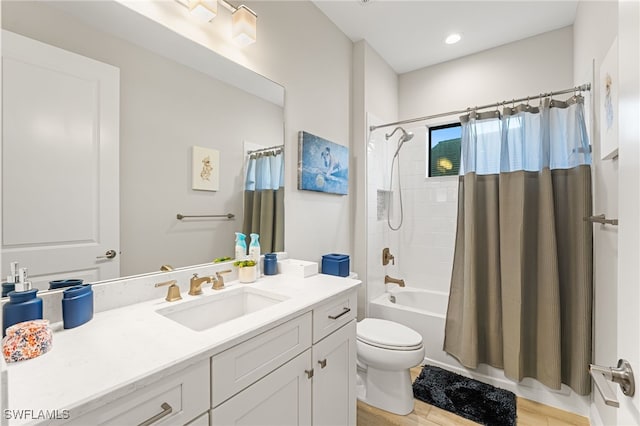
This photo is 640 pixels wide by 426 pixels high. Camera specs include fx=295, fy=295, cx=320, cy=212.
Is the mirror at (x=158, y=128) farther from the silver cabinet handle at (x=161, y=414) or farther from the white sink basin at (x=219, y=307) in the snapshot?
the silver cabinet handle at (x=161, y=414)

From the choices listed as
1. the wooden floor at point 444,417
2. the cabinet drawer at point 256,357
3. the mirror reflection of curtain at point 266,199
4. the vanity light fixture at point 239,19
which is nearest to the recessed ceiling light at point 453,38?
the vanity light fixture at point 239,19

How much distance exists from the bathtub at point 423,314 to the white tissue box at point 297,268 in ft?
3.75

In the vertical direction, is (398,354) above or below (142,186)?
below

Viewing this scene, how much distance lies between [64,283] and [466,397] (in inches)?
92.3

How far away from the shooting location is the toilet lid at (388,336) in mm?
1832

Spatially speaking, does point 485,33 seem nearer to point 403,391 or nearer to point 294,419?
point 403,391

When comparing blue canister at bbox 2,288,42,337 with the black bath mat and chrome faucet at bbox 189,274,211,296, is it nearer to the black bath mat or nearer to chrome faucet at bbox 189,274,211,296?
chrome faucet at bbox 189,274,211,296

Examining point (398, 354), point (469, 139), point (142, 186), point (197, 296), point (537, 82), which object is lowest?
point (398, 354)

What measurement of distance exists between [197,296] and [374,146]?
2.04 meters

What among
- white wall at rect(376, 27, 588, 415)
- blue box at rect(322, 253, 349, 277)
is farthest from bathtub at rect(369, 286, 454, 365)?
blue box at rect(322, 253, 349, 277)

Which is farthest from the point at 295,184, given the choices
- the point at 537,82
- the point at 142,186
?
the point at 537,82

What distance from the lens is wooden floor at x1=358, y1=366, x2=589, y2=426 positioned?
5.86 ft

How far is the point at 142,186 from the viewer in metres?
1.24

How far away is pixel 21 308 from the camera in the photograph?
2.84 ft
